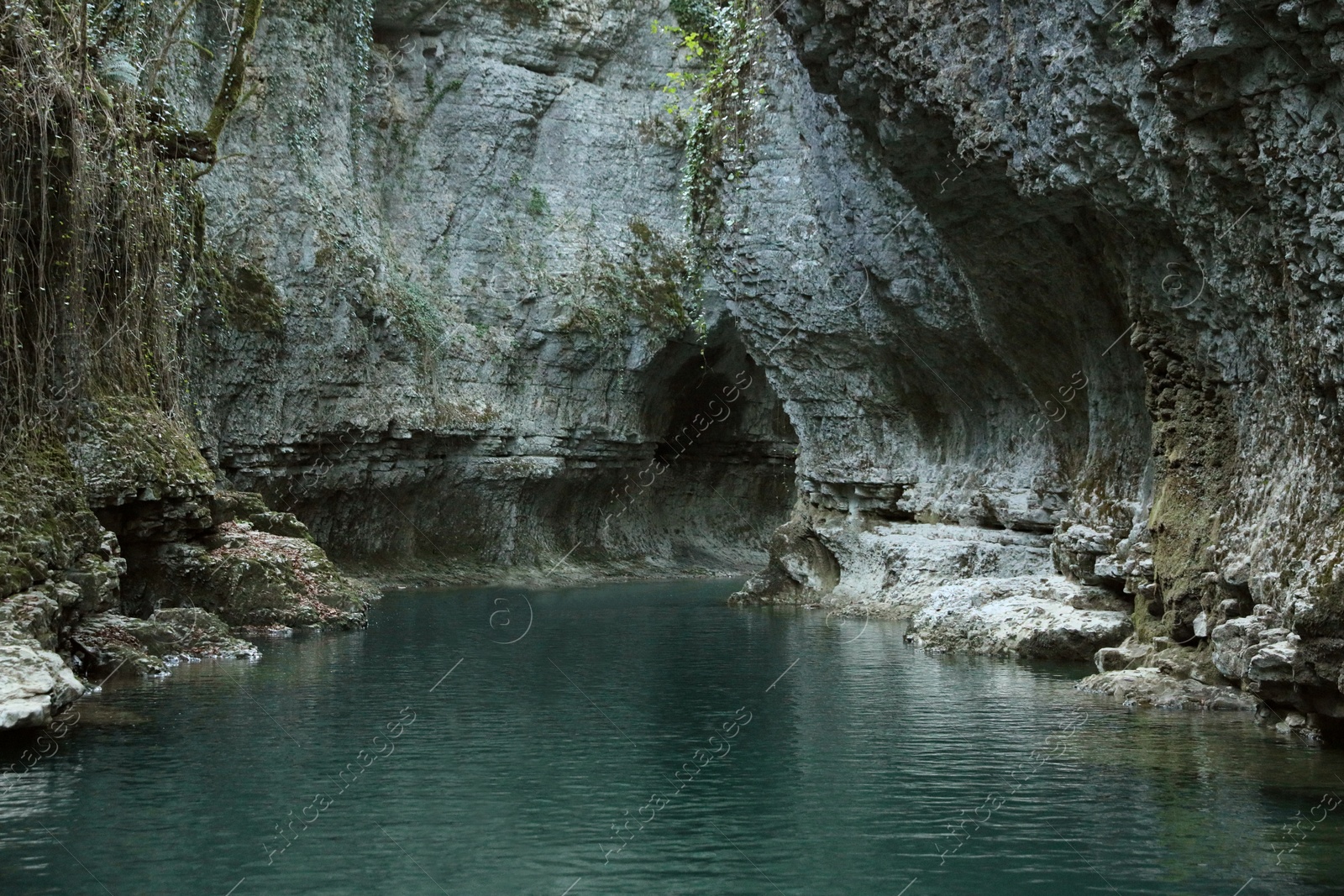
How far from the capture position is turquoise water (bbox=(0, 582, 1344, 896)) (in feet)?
24.2

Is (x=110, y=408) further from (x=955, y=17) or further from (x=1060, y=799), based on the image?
(x=1060, y=799)

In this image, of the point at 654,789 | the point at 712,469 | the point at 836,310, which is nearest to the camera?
the point at 654,789

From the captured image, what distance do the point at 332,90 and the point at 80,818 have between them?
25.7m

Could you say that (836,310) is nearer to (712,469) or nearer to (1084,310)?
(1084,310)

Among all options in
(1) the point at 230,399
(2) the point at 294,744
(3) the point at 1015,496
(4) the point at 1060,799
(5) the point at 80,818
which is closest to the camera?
(5) the point at 80,818

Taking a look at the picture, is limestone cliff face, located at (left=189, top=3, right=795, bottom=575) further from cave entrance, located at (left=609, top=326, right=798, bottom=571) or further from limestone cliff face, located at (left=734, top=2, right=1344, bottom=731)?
limestone cliff face, located at (left=734, top=2, right=1344, bottom=731)

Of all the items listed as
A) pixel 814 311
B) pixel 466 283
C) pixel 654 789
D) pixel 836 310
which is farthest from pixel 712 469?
pixel 654 789

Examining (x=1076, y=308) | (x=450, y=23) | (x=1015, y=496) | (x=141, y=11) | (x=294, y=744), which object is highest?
(x=450, y=23)

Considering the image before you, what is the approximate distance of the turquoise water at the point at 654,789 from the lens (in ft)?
24.2

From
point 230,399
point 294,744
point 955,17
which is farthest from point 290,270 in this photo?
point 294,744

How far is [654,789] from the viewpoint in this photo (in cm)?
934

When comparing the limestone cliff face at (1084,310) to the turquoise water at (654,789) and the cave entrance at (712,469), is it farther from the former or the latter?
the cave entrance at (712,469)

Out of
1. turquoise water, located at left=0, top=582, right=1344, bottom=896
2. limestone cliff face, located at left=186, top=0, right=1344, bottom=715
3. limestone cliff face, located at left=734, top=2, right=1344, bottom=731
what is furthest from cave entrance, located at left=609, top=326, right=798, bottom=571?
turquoise water, located at left=0, top=582, right=1344, bottom=896

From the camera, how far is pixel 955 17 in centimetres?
1559
